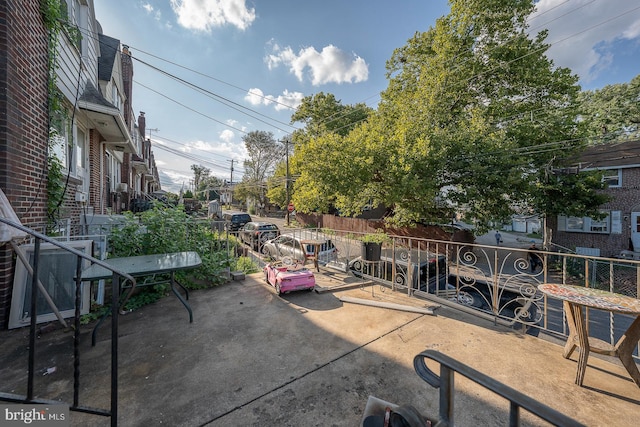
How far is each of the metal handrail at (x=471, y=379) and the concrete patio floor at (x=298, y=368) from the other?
98cm

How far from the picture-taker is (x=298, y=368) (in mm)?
2463

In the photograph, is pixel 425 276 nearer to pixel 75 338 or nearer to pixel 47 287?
pixel 75 338

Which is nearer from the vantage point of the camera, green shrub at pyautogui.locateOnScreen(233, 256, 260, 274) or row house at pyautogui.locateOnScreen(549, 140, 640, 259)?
green shrub at pyautogui.locateOnScreen(233, 256, 260, 274)

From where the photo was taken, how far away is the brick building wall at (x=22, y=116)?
9.84ft

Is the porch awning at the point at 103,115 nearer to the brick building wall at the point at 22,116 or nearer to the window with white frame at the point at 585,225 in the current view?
the brick building wall at the point at 22,116

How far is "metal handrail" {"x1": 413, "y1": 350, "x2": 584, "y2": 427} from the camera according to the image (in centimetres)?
77

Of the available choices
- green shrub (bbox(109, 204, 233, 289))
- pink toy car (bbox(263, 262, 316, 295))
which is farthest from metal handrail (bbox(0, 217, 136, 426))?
green shrub (bbox(109, 204, 233, 289))

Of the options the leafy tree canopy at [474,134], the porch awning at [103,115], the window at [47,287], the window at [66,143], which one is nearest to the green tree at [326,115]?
the leafy tree canopy at [474,134]

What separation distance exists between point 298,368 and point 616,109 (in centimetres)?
3231

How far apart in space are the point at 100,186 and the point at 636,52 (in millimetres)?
24562

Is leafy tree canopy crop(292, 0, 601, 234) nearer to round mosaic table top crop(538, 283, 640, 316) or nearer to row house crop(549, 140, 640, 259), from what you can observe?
row house crop(549, 140, 640, 259)

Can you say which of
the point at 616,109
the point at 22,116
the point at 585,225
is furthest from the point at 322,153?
the point at 616,109

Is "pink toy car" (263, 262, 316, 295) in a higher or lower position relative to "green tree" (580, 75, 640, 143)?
lower

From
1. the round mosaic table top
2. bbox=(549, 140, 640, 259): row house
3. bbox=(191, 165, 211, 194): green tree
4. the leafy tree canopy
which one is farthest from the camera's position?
bbox=(191, 165, 211, 194): green tree
